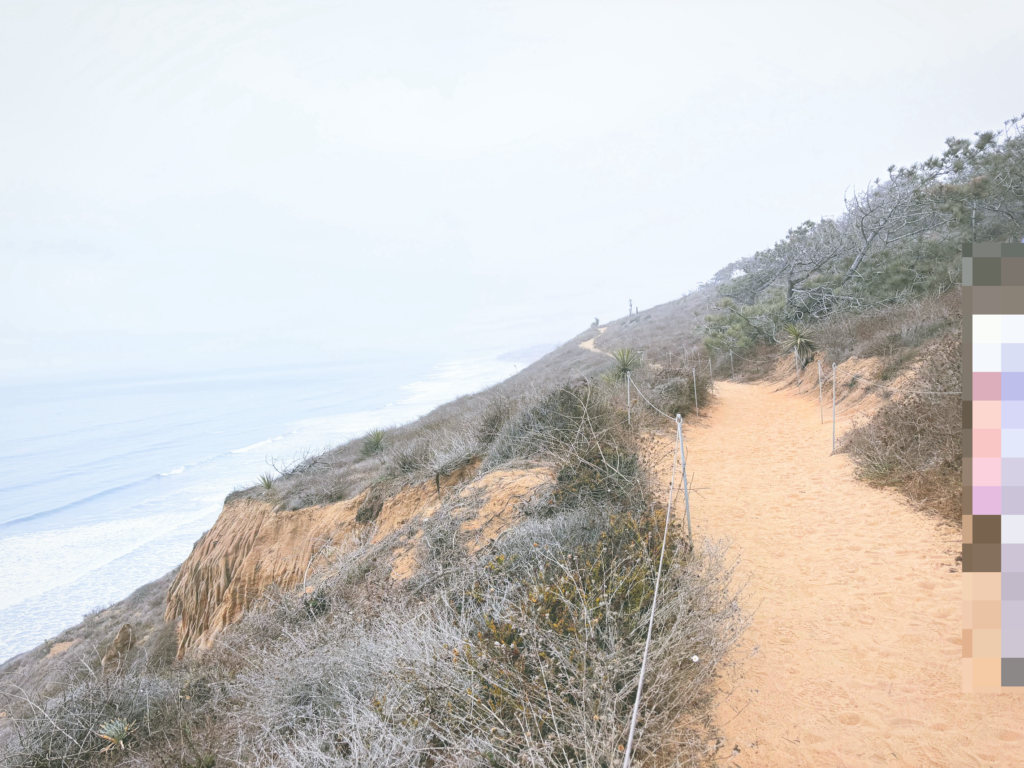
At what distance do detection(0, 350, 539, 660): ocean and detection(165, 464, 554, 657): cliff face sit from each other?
768cm

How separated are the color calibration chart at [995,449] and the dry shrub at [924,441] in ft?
14.6

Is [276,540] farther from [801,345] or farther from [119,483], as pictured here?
[119,483]

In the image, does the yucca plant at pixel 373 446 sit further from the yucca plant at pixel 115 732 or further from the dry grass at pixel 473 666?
the yucca plant at pixel 115 732

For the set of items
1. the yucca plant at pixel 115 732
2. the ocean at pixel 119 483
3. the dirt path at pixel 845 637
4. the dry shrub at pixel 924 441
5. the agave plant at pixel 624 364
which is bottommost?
the ocean at pixel 119 483

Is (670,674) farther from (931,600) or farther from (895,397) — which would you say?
(895,397)

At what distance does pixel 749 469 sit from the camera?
8500mm

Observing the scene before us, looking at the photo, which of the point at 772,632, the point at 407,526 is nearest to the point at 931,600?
the point at 772,632

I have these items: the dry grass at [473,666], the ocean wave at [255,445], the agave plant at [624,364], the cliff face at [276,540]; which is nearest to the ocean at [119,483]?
the ocean wave at [255,445]

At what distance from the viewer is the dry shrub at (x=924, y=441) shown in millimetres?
5930

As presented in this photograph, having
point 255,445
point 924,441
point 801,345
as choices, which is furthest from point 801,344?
point 255,445

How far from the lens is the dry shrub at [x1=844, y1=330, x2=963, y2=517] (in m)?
5.93

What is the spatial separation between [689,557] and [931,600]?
2.13m

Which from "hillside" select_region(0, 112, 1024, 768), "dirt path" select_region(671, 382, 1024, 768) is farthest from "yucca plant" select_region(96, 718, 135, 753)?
"dirt path" select_region(671, 382, 1024, 768)

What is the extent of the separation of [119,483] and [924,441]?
120 feet
